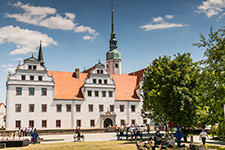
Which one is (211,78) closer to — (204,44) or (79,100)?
(204,44)

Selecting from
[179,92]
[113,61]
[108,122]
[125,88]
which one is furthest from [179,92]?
[113,61]

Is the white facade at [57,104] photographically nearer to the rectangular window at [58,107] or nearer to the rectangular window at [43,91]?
the rectangular window at [58,107]

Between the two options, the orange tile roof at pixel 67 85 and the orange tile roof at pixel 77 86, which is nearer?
the orange tile roof at pixel 67 85

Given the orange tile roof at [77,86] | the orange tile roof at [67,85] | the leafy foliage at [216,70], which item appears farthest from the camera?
the orange tile roof at [77,86]

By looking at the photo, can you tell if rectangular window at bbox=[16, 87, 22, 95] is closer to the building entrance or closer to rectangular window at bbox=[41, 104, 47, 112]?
rectangular window at bbox=[41, 104, 47, 112]

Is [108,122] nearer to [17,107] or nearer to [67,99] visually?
[67,99]

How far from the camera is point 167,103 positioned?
1010 inches

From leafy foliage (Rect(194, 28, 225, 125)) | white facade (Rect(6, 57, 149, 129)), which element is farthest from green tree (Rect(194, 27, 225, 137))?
white facade (Rect(6, 57, 149, 129))

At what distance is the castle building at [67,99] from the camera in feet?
150

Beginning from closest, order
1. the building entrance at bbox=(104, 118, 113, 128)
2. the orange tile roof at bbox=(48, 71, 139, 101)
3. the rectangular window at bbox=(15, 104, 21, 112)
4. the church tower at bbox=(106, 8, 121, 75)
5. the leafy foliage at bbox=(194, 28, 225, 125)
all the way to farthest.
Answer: the leafy foliage at bbox=(194, 28, 225, 125)
the rectangular window at bbox=(15, 104, 21, 112)
the orange tile roof at bbox=(48, 71, 139, 101)
the building entrance at bbox=(104, 118, 113, 128)
the church tower at bbox=(106, 8, 121, 75)

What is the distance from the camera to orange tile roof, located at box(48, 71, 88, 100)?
164 feet

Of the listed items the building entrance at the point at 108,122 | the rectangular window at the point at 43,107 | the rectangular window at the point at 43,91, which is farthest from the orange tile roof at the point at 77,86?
the building entrance at the point at 108,122

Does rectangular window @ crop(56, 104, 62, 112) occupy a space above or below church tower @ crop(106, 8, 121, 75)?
below

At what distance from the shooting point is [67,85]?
2061 inches
